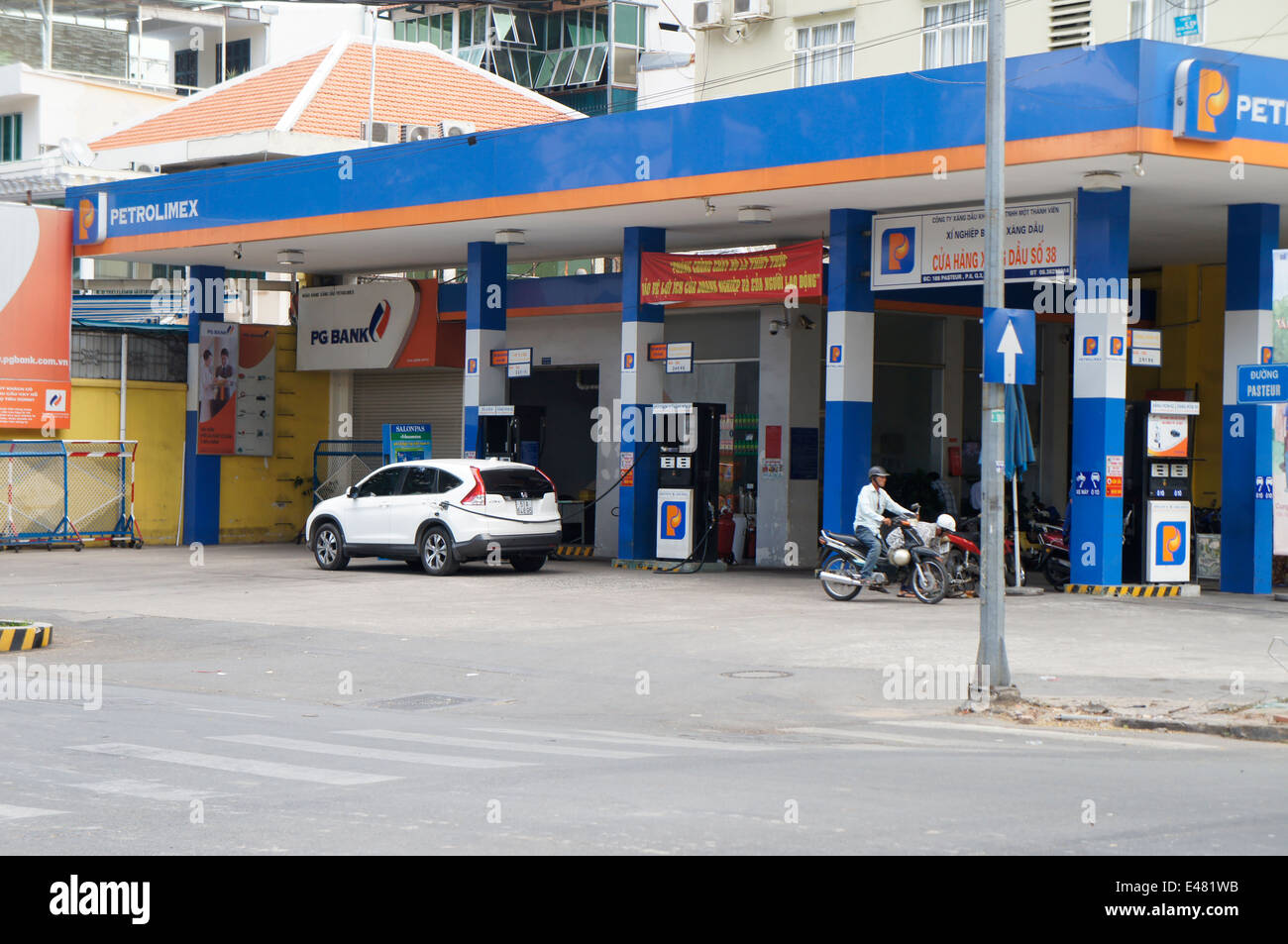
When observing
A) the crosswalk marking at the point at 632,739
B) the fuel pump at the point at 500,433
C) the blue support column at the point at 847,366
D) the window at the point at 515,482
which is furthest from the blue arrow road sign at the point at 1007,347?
the fuel pump at the point at 500,433

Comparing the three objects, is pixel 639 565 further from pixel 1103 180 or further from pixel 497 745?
pixel 497 745

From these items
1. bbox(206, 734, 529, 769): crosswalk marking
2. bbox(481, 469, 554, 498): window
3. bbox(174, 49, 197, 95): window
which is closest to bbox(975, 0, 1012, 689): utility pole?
bbox(206, 734, 529, 769): crosswalk marking

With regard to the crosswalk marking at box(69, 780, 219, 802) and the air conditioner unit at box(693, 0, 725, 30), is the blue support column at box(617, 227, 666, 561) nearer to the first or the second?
the air conditioner unit at box(693, 0, 725, 30)

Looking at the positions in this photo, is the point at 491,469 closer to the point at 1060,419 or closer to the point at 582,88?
the point at 1060,419

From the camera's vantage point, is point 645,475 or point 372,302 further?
point 372,302

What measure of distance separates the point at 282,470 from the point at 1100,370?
63.4 ft

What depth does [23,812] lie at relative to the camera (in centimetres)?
797

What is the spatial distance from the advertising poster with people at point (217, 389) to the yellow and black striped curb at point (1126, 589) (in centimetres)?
Result: 1823

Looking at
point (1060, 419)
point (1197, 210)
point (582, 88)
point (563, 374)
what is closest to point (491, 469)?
point (563, 374)

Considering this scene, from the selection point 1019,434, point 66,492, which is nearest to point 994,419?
point 1019,434

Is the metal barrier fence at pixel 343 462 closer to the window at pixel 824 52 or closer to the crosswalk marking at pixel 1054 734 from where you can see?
the window at pixel 824 52

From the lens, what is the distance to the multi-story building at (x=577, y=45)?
5781 centimetres

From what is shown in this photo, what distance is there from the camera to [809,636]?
1702 centimetres
